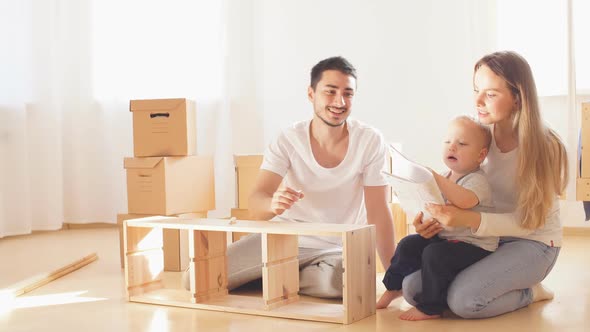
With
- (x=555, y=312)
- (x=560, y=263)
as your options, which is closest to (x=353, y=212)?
(x=555, y=312)

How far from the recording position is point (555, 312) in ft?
6.86

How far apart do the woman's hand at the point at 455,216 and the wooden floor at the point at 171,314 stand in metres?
0.27

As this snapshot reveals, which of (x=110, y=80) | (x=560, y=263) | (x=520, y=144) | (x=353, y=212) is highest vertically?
(x=110, y=80)

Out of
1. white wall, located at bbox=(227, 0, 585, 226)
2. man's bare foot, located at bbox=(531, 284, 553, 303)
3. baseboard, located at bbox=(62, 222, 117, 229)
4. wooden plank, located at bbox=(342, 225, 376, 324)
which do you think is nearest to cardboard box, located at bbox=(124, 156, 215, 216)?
white wall, located at bbox=(227, 0, 585, 226)

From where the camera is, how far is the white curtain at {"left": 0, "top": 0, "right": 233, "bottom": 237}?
4.32 meters

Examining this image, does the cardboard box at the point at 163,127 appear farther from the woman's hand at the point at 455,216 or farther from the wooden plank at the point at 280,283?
the woman's hand at the point at 455,216

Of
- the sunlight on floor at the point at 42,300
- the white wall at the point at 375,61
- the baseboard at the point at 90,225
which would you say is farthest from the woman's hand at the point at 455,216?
the baseboard at the point at 90,225

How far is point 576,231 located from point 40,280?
2.64m

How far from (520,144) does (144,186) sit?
173cm

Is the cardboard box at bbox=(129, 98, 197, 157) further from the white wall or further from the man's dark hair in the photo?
the white wall

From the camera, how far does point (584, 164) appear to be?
2775mm

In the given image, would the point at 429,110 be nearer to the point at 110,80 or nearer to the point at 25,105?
the point at 110,80

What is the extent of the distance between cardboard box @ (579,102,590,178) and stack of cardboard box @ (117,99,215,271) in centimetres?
Result: 160

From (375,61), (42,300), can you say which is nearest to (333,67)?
(42,300)
